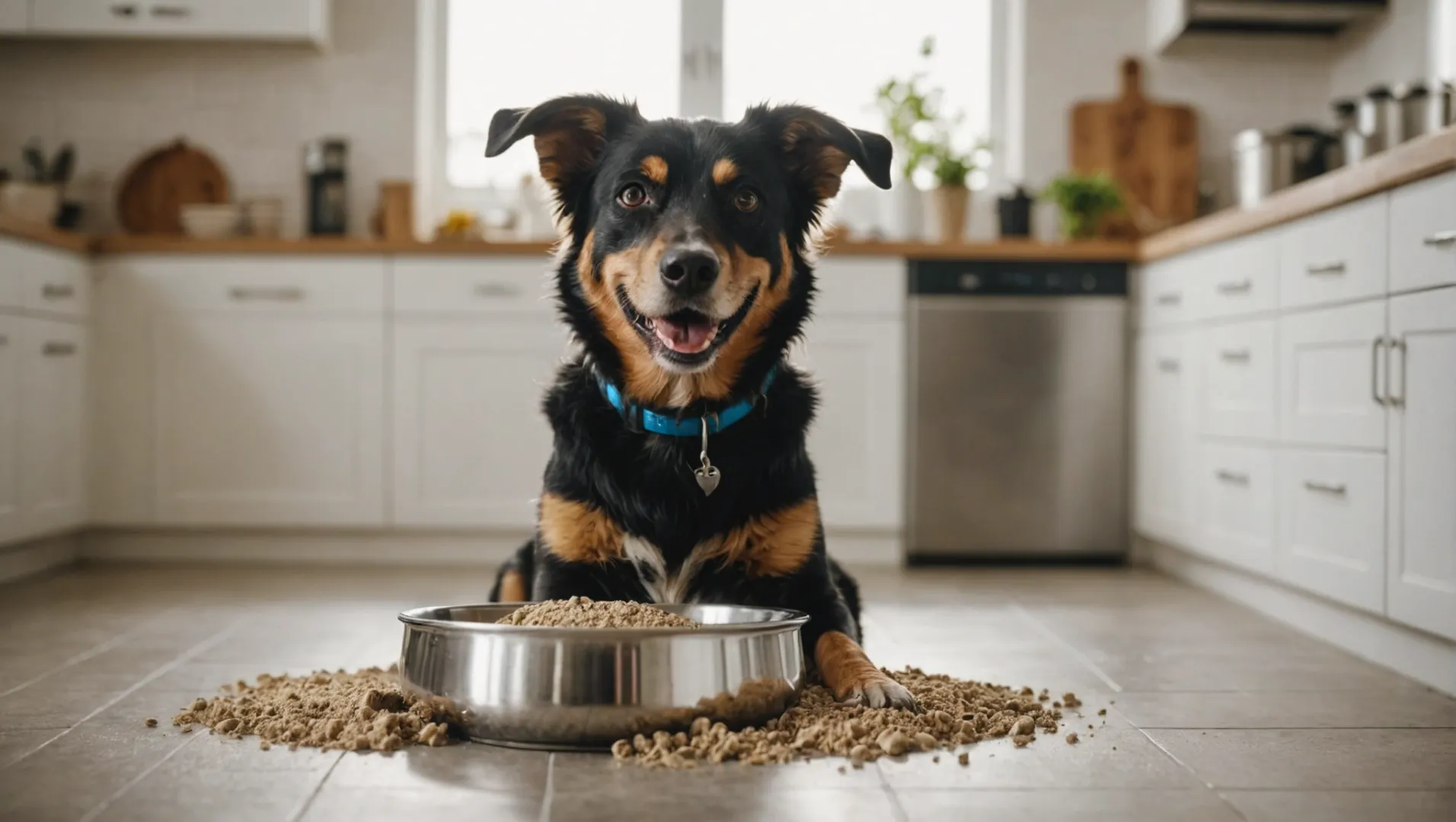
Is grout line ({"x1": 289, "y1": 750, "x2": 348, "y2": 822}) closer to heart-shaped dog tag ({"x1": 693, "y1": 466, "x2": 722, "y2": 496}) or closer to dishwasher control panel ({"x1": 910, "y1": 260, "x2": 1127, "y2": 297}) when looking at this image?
heart-shaped dog tag ({"x1": 693, "y1": 466, "x2": 722, "y2": 496})

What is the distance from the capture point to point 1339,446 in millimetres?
2973

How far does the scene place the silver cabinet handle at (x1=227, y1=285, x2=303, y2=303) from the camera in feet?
14.6

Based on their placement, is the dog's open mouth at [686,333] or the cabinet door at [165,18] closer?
the dog's open mouth at [686,333]

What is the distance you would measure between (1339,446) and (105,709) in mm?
2546

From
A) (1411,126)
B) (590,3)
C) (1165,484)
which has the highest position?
(590,3)

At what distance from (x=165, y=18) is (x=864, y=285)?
8.78 feet

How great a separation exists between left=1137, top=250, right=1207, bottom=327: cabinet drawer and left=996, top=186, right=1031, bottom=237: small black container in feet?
1.58

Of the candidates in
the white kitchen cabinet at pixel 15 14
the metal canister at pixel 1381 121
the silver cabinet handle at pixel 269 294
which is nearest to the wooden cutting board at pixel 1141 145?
the metal canister at pixel 1381 121

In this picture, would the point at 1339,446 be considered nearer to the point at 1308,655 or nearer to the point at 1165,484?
the point at 1308,655

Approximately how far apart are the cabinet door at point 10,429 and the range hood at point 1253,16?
13.3 ft

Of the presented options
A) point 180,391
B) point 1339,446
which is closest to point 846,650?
point 1339,446

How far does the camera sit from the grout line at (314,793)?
5.07 ft

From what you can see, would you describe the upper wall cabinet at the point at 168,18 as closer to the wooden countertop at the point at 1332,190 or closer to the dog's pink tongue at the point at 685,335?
the wooden countertop at the point at 1332,190

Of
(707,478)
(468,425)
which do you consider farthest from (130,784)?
(468,425)
